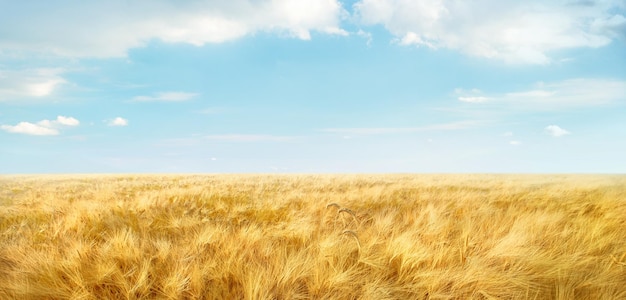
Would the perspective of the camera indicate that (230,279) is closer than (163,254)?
Yes

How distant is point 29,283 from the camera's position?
2.55m

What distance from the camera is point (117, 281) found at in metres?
2.56

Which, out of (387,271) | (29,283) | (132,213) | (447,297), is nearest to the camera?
(447,297)

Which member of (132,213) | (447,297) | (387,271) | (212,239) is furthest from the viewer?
(132,213)

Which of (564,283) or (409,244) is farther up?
(409,244)

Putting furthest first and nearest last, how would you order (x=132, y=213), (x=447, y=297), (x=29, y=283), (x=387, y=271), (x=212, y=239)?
(x=132, y=213)
(x=212, y=239)
(x=387, y=271)
(x=29, y=283)
(x=447, y=297)

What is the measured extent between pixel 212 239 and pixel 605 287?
3.18m

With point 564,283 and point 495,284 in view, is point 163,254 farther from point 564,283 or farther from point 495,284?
point 564,283

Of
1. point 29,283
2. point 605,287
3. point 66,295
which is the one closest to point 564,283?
point 605,287

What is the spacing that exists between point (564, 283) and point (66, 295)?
3431mm

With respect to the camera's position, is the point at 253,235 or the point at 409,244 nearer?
the point at 409,244

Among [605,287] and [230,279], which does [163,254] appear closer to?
[230,279]

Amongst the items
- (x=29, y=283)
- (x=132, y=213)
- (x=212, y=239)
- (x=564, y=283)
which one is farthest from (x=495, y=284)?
A: (x=132, y=213)

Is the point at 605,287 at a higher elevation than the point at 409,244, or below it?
below
